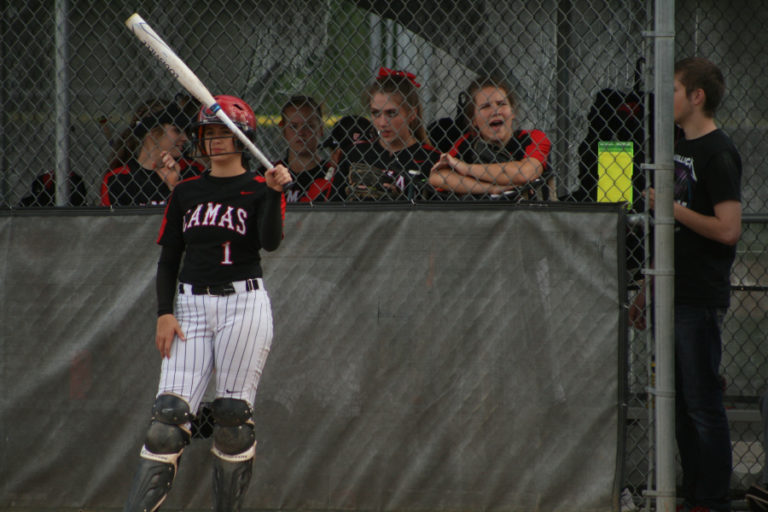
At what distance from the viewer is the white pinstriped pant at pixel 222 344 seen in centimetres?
357

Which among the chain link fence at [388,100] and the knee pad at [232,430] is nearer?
the knee pad at [232,430]

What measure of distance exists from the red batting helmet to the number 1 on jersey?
0.40 meters

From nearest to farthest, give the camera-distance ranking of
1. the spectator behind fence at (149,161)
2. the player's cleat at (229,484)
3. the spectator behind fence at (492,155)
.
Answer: the player's cleat at (229,484) → the spectator behind fence at (492,155) → the spectator behind fence at (149,161)

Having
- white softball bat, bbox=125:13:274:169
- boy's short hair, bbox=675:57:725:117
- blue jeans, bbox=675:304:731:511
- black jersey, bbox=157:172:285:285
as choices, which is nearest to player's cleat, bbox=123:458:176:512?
black jersey, bbox=157:172:285:285

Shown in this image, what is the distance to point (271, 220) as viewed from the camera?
3449 mm

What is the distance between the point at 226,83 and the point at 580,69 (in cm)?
216

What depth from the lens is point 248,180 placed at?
3.66 metres

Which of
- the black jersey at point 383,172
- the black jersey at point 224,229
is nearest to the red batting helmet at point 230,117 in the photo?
the black jersey at point 224,229

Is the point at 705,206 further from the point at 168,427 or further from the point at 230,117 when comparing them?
the point at 168,427

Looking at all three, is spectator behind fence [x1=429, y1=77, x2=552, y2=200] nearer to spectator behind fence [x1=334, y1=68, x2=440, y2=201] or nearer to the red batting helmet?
spectator behind fence [x1=334, y1=68, x2=440, y2=201]

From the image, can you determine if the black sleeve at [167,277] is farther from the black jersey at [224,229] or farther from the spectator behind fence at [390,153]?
the spectator behind fence at [390,153]

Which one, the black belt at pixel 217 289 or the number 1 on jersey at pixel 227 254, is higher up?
the number 1 on jersey at pixel 227 254

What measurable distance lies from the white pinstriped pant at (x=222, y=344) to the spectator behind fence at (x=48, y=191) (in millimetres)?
1377

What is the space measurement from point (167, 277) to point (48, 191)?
1610 millimetres
